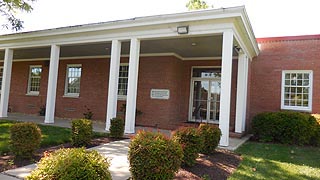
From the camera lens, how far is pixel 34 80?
16.1 m

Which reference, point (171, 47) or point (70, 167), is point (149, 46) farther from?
point (70, 167)

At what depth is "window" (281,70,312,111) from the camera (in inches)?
453

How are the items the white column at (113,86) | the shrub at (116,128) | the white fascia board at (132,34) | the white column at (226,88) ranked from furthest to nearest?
the white column at (113,86)
the shrub at (116,128)
the white fascia board at (132,34)
the white column at (226,88)

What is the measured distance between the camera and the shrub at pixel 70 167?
2656mm

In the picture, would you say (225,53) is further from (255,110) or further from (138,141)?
(255,110)

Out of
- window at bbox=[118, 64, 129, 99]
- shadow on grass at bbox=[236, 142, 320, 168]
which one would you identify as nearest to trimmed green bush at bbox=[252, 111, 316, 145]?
shadow on grass at bbox=[236, 142, 320, 168]

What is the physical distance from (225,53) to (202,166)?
140 inches

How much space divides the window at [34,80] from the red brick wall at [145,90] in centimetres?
49

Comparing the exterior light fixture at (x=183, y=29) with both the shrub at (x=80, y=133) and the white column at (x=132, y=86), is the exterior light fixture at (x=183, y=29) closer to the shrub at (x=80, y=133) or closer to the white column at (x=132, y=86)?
the white column at (x=132, y=86)

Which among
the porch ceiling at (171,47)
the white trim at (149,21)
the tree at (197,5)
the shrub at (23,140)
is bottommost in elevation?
the shrub at (23,140)

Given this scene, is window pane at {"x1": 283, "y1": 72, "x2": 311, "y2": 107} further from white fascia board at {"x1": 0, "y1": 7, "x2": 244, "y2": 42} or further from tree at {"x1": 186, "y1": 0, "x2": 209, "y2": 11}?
tree at {"x1": 186, "y1": 0, "x2": 209, "y2": 11}

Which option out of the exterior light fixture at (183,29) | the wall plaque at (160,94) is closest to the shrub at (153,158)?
the exterior light fixture at (183,29)

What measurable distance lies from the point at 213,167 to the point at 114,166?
6.61 ft

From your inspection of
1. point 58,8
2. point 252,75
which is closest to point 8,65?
point 58,8
